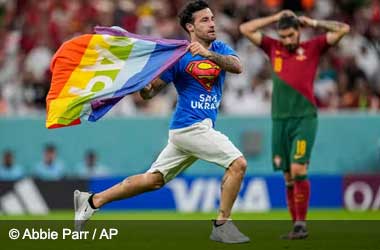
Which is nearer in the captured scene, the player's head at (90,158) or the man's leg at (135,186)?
the man's leg at (135,186)

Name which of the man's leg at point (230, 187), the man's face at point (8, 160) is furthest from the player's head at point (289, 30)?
the man's face at point (8, 160)

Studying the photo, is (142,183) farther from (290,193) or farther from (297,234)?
(290,193)

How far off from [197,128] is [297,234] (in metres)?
1.77

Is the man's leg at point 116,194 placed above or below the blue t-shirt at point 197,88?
below

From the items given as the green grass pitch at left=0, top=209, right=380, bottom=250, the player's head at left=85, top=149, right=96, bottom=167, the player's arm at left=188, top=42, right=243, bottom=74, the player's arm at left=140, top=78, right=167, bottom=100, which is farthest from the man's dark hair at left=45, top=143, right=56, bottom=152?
the player's arm at left=188, top=42, right=243, bottom=74

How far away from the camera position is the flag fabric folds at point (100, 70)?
41.3ft

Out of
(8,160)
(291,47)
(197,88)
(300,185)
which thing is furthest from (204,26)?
(8,160)

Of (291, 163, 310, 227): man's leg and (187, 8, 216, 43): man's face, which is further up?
(187, 8, 216, 43): man's face

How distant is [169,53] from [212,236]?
2069 mm

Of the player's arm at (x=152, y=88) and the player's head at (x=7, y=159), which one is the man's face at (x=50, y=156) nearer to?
the player's head at (x=7, y=159)

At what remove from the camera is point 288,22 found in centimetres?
1434

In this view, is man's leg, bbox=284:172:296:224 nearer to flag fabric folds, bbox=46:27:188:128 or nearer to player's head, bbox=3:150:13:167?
flag fabric folds, bbox=46:27:188:128

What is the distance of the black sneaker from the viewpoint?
41.7ft

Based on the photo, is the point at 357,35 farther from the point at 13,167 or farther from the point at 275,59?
the point at 275,59
